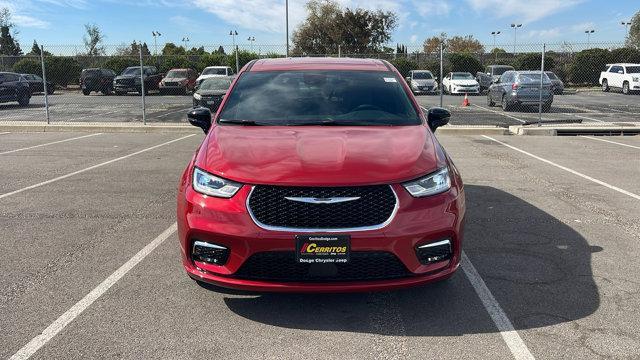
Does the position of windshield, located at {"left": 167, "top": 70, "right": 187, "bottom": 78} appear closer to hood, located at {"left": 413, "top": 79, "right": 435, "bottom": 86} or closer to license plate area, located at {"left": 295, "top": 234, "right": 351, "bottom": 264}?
hood, located at {"left": 413, "top": 79, "right": 435, "bottom": 86}

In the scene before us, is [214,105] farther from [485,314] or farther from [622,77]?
[622,77]

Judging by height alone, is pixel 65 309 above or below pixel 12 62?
below

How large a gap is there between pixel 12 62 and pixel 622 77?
3996 centimetres

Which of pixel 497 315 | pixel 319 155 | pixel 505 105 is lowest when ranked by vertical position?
pixel 497 315

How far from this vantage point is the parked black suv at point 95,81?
1282 inches

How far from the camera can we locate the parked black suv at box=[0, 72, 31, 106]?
23078 mm

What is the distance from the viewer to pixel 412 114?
4.60m

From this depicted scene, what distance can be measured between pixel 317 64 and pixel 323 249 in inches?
101

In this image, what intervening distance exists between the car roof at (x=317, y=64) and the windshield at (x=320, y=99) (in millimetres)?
101

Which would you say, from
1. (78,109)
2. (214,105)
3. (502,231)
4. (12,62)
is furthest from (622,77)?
(12,62)

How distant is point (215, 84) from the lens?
63.7ft

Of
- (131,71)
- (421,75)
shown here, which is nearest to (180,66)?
(131,71)

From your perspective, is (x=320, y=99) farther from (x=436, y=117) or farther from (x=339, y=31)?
(x=339, y=31)

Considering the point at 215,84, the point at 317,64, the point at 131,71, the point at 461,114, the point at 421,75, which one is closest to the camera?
the point at 317,64
